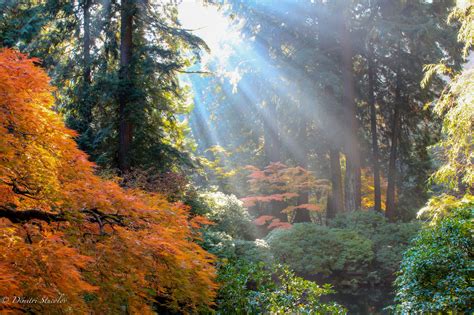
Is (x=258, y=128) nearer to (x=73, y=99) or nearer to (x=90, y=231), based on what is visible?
(x=73, y=99)

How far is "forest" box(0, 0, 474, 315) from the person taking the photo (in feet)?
11.4

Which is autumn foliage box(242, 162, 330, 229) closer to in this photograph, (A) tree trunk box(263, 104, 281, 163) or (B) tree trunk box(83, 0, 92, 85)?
(A) tree trunk box(263, 104, 281, 163)

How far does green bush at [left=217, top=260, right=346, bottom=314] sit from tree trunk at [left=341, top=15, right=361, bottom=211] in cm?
871

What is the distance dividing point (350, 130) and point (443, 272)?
10.8 metres

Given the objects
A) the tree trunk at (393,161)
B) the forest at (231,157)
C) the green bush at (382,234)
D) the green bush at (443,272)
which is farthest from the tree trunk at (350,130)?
the green bush at (443,272)

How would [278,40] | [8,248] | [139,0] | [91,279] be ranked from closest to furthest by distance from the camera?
[8,248]
[91,279]
[139,0]
[278,40]

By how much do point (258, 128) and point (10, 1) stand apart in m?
10.4

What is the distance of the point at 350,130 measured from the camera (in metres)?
15.4

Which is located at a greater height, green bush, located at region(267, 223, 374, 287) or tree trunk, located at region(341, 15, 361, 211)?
tree trunk, located at region(341, 15, 361, 211)

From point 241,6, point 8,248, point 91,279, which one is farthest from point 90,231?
point 241,6

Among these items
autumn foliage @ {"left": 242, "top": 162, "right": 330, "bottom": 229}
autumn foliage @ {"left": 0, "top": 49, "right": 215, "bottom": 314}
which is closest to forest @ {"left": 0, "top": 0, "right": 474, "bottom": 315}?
autumn foliage @ {"left": 0, "top": 49, "right": 215, "bottom": 314}

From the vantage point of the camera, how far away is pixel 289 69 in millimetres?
15078

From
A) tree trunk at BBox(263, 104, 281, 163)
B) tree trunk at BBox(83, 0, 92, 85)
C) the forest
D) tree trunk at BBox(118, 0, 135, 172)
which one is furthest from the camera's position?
tree trunk at BBox(263, 104, 281, 163)

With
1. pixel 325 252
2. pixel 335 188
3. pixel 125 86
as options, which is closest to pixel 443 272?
pixel 325 252
